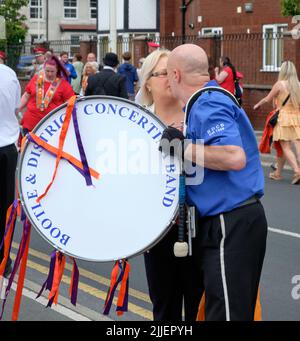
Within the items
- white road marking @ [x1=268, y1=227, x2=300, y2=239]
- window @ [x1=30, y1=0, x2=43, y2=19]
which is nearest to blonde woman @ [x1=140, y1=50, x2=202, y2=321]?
white road marking @ [x1=268, y1=227, x2=300, y2=239]

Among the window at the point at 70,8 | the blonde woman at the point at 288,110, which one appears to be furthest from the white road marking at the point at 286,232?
the window at the point at 70,8

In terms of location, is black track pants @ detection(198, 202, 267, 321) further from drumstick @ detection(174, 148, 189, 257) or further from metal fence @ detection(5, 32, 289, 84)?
metal fence @ detection(5, 32, 289, 84)

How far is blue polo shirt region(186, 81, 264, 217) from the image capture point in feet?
13.9

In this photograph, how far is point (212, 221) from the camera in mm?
4402

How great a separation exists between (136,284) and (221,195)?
3.20 metres

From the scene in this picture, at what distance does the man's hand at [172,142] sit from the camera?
436 cm

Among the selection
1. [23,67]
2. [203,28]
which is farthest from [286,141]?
[23,67]

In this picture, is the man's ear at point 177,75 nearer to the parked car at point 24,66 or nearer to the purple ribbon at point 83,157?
the purple ribbon at point 83,157

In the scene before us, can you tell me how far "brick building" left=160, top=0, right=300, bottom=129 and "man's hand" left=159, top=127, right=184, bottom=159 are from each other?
58.8 ft

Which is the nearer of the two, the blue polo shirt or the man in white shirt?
the blue polo shirt

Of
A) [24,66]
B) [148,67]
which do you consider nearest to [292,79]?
[148,67]

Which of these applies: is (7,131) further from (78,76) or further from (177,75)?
(78,76)

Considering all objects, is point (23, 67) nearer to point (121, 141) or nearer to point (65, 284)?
point (65, 284)

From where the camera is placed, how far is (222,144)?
4.20m
